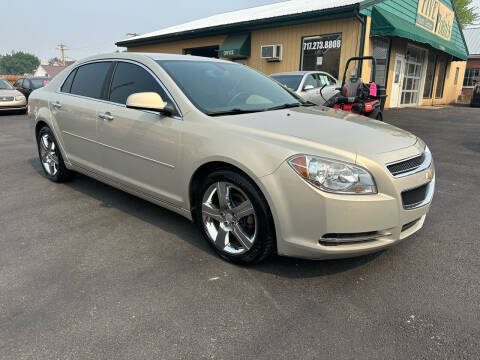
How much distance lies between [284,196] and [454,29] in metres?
24.2

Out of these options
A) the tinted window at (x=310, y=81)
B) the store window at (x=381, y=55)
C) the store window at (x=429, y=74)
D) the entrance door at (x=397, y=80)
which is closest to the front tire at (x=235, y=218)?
the tinted window at (x=310, y=81)

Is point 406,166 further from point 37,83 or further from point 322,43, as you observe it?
point 37,83

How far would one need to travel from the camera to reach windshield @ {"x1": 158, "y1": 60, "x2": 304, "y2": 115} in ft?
10.4

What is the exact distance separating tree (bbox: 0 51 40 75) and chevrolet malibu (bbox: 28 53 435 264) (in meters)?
158

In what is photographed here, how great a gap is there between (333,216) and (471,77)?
3314 centimetres

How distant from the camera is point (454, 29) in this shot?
70.7ft

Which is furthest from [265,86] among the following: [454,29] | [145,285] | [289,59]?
[454,29]

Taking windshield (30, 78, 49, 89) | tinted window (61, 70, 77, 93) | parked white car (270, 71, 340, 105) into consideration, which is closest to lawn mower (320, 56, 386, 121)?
parked white car (270, 71, 340, 105)

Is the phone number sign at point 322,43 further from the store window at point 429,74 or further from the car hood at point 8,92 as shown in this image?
the car hood at point 8,92

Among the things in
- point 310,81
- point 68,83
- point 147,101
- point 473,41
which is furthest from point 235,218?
point 473,41

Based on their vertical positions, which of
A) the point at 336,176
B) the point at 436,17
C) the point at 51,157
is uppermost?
the point at 436,17

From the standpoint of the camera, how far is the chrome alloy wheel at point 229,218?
2.74 metres

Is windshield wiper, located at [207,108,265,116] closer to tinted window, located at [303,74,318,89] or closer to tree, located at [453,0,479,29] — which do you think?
tinted window, located at [303,74,318,89]

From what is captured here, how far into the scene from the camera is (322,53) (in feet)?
44.2
